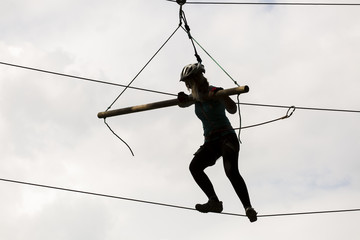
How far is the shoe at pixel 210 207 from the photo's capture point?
37.1ft

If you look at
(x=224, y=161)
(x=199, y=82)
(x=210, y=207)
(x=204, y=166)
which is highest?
(x=199, y=82)

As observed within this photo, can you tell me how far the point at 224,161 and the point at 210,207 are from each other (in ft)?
2.01

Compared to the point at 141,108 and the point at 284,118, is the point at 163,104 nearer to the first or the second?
the point at 141,108

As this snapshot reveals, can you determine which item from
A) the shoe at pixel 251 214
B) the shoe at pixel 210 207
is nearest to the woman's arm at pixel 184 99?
the shoe at pixel 210 207

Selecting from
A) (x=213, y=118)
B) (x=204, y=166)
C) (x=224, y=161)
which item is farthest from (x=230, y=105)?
(x=204, y=166)

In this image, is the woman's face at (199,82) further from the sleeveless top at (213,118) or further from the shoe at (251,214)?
the shoe at (251,214)

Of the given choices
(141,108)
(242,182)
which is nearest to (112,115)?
(141,108)

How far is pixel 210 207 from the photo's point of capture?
1131cm

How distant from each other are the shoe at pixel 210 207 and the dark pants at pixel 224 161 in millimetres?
79

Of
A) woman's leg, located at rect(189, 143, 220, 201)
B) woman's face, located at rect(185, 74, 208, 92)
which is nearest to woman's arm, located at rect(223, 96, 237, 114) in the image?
woman's face, located at rect(185, 74, 208, 92)

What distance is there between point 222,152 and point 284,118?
87 centimetres

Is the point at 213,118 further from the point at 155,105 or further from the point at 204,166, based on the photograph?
the point at 155,105

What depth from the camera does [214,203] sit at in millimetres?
11320

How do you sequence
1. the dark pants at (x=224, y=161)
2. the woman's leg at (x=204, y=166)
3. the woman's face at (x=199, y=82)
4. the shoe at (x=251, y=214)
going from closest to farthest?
the shoe at (x=251, y=214)
the dark pants at (x=224, y=161)
the woman's face at (x=199, y=82)
the woman's leg at (x=204, y=166)
